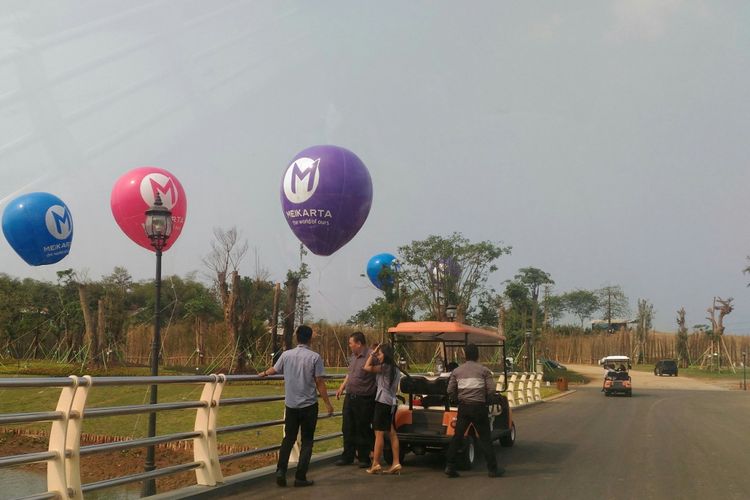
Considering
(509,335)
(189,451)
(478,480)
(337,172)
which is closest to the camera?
(478,480)

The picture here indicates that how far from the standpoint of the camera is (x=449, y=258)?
152 feet

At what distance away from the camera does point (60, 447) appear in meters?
5.50

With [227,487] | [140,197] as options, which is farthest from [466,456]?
[140,197]

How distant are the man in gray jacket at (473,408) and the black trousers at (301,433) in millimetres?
1953

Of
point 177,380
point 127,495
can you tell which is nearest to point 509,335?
point 127,495

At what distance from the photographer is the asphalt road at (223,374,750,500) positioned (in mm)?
7828

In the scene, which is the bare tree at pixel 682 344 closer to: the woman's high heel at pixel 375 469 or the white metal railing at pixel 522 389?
the white metal railing at pixel 522 389

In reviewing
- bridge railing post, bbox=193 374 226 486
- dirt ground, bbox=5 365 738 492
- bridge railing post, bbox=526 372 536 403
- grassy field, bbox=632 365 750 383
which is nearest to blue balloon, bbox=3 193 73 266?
dirt ground, bbox=5 365 738 492

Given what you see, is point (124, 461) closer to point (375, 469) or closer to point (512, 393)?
point (375, 469)

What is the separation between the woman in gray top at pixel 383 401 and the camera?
8.91m

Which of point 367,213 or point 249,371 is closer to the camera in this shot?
point 367,213

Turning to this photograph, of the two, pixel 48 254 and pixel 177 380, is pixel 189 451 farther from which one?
pixel 48 254

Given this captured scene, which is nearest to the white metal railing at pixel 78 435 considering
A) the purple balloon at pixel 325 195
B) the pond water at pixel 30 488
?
the pond water at pixel 30 488

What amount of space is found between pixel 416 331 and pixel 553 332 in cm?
7711
